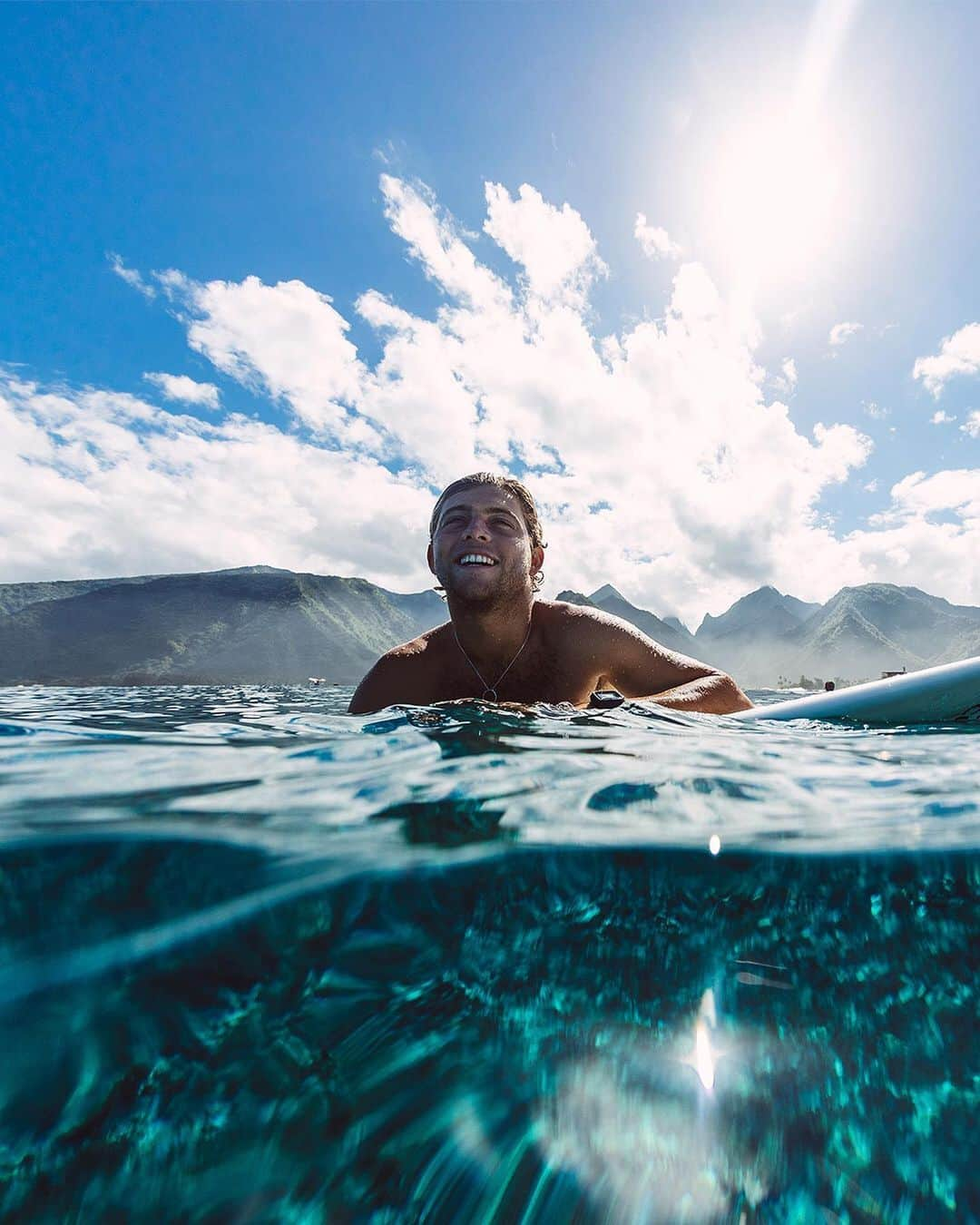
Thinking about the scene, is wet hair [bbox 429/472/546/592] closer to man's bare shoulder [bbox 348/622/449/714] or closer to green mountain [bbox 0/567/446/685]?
man's bare shoulder [bbox 348/622/449/714]

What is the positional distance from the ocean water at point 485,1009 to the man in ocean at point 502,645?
9.73 feet

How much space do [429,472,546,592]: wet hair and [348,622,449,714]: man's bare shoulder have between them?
1078mm

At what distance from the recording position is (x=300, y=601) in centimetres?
8506

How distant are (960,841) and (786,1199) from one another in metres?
0.87

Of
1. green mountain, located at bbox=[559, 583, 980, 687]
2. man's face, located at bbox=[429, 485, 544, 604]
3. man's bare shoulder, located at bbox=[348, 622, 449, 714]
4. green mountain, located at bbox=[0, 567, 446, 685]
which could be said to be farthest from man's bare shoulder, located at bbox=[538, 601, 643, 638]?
green mountain, located at bbox=[559, 583, 980, 687]

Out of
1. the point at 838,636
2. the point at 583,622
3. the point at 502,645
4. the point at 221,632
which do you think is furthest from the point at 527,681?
the point at 838,636

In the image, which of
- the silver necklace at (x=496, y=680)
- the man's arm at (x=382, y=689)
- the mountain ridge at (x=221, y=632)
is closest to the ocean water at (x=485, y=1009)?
the man's arm at (x=382, y=689)

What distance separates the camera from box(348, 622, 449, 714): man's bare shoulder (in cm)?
441

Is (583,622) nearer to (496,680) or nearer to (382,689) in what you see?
(496,680)

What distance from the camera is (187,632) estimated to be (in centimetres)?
7500

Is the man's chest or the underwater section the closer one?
the underwater section

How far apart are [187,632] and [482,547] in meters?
81.1

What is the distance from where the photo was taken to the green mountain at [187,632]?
65812mm

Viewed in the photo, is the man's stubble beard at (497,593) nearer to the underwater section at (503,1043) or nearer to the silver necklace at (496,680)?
the silver necklace at (496,680)
